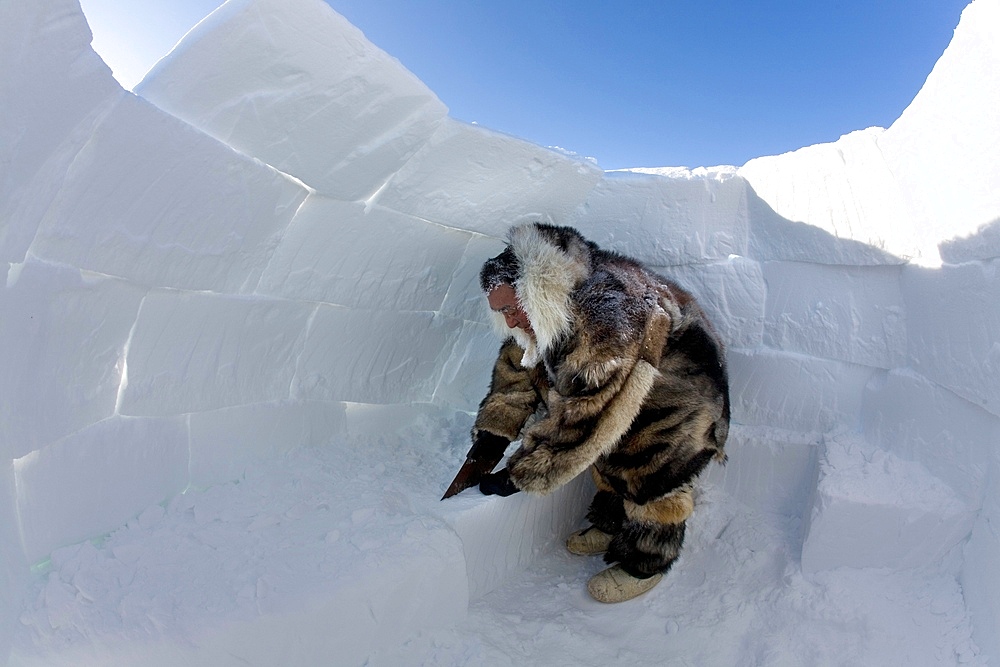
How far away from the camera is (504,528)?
221 cm

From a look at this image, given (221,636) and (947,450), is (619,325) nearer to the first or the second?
(947,450)

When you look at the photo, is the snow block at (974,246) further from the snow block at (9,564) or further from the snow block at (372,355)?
the snow block at (9,564)

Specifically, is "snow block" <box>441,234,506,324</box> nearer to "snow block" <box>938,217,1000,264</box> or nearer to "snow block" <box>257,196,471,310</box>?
"snow block" <box>257,196,471,310</box>

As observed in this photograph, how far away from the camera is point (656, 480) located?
208cm

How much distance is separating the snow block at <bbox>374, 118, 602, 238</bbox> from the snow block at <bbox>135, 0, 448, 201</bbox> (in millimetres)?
89

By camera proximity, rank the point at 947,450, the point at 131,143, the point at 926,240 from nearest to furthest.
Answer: the point at 131,143 → the point at 947,450 → the point at 926,240

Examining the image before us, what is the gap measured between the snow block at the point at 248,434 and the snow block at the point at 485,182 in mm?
862

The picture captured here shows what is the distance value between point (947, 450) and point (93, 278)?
2486mm

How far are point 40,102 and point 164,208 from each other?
1.30 feet

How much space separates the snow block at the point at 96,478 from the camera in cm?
150

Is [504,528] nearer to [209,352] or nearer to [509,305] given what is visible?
[509,305]

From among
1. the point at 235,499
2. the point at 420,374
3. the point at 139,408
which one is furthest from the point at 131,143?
the point at 420,374

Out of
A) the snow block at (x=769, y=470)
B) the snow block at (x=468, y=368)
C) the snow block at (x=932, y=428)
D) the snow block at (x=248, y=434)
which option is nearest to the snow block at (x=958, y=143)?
the snow block at (x=932, y=428)

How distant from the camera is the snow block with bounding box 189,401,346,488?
1.98m
